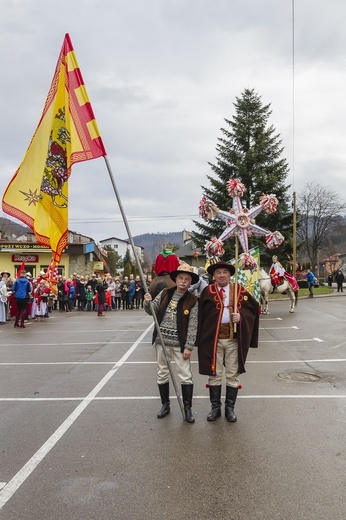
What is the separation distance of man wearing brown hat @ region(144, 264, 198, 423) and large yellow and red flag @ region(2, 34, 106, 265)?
5.04 ft

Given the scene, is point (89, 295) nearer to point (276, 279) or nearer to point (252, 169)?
point (276, 279)

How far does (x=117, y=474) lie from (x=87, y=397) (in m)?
2.58

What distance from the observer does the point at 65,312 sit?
2258 cm

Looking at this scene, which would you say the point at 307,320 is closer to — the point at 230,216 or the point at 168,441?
the point at 230,216

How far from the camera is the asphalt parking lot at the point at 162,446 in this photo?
11.0 ft

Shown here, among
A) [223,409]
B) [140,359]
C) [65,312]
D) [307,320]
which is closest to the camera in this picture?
[223,409]

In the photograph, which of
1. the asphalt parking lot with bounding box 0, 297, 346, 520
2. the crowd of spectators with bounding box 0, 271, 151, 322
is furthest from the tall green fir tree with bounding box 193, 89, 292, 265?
the asphalt parking lot with bounding box 0, 297, 346, 520

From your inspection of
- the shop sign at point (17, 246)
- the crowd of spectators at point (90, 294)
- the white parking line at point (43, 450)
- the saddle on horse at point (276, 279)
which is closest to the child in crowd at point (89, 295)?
the crowd of spectators at point (90, 294)

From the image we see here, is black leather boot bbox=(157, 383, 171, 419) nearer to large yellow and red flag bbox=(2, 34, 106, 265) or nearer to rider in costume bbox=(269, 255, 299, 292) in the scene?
large yellow and red flag bbox=(2, 34, 106, 265)

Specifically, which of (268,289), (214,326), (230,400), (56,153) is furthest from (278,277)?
(56,153)

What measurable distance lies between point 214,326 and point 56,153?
293 centimetres

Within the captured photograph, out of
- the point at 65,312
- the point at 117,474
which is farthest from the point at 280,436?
the point at 65,312

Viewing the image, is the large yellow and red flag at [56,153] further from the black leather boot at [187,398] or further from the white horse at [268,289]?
the white horse at [268,289]

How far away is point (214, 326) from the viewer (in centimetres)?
521
